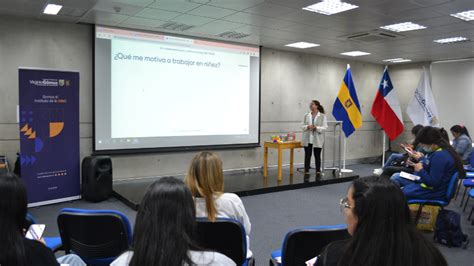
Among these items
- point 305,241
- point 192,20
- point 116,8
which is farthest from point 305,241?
point 192,20

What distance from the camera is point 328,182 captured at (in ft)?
23.0

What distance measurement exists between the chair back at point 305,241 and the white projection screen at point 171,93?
491 cm

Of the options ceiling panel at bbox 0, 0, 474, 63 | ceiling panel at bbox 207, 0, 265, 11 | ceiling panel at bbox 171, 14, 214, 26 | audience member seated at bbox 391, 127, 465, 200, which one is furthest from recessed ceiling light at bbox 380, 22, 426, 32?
ceiling panel at bbox 171, 14, 214, 26

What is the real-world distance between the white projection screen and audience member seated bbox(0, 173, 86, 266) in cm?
492

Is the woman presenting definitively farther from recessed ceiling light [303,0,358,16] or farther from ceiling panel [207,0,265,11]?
ceiling panel [207,0,265,11]

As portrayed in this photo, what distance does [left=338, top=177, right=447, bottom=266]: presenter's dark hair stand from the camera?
3.59ft

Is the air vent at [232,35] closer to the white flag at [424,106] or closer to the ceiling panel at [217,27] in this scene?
→ the ceiling panel at [217,27]

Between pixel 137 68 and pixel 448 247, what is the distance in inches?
206

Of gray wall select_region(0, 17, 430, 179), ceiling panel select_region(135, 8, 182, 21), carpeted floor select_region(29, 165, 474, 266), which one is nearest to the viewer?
carpeted floor select_region(29, 165, 474, 266)

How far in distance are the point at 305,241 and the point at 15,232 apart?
1.35 m

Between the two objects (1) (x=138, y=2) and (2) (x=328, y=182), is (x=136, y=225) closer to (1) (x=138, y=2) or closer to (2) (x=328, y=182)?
(1) (x=138, y=2)

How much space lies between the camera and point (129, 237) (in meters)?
2.16

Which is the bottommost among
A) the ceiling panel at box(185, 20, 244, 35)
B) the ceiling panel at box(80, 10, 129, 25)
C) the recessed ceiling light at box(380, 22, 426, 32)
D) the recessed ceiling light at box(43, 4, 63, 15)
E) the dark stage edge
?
the dark stage edge

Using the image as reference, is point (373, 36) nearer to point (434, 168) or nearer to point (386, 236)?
point (434, 168)
